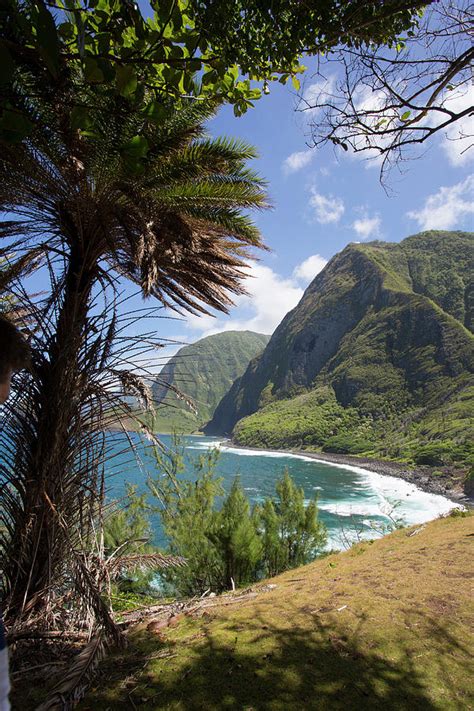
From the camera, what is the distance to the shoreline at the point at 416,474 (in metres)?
44.8

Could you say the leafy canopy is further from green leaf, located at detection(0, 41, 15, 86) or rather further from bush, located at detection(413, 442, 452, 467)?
bush, located at detection(413, 442, 452, 467)

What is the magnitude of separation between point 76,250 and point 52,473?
1.85 meters

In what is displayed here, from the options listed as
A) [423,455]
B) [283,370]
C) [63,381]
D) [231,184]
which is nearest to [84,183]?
[231,184]

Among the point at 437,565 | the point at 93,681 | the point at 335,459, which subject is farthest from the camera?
the point at 335,459

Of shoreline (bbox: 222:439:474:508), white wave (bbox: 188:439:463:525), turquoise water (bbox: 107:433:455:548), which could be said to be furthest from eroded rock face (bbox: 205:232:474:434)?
Result: white wave (bbox: 188:439:463:525)

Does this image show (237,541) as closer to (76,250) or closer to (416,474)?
(76,250)

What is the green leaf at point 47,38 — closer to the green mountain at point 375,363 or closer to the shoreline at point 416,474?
the shoreline at point 416,474

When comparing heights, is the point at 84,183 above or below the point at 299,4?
below

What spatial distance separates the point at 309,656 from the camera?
2.68m

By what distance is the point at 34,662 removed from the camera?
2.62 metres

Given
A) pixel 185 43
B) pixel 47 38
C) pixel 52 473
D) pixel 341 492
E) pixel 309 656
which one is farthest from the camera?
pixel 341 492

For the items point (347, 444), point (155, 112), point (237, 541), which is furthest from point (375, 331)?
point (155, 112)

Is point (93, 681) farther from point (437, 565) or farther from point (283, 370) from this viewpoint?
point (283, 370)

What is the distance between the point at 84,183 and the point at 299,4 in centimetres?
195
